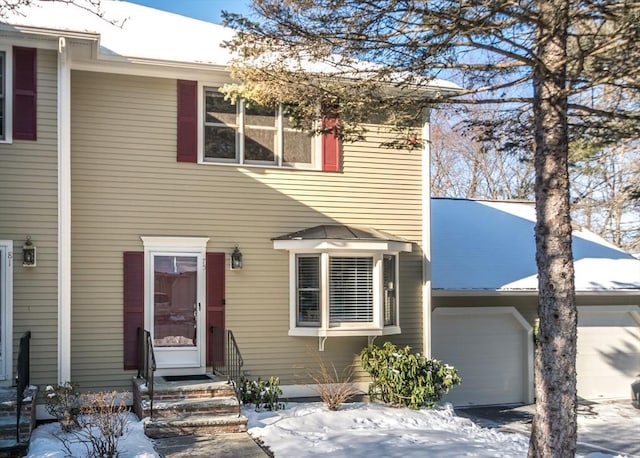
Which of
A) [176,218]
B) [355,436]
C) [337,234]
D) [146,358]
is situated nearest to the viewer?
[355,436]

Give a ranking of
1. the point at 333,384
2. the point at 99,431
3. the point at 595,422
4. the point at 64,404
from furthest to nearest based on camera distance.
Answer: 1. the point at 595,422
2. the point at 333,384
3. the point at 64,404
4. the point at 99,431

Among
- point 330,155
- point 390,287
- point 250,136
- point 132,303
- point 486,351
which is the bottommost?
point 486,351

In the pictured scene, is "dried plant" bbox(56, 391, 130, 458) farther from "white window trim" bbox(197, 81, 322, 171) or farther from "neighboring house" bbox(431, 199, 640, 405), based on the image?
"neighboring house" bbox(431, 199, 640, 405)

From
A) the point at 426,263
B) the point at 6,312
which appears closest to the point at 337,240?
the point at 426,263

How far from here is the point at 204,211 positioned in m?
10.4

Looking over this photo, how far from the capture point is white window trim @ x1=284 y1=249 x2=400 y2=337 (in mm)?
10508

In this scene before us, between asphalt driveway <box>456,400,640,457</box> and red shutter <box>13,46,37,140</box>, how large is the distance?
26.5 feet

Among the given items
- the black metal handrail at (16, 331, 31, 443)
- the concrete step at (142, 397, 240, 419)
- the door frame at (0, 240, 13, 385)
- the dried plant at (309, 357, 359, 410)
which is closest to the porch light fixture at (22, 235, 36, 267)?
the door frame at (0, 240, 13, 385)

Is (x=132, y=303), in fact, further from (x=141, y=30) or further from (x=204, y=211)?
(x=141, y=30)

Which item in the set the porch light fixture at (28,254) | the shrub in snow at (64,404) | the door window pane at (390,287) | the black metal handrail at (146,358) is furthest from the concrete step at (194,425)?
the door window pane at (390,287)

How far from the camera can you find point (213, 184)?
10469 millimetres

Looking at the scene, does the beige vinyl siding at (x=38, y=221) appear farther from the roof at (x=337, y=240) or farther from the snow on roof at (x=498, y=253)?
the snow on roof at (x=498, y=253)

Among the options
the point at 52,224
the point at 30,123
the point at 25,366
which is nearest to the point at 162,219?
the point at 52,224

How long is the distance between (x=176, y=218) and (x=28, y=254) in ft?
6.94
